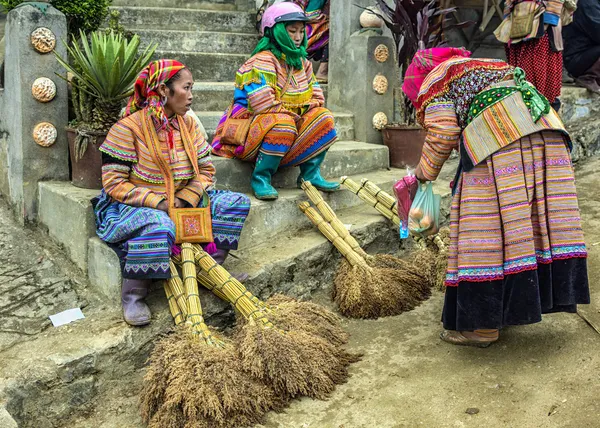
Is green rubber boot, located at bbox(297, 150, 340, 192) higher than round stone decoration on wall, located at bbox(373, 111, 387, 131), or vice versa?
round stone decoration on wall, located at bbox(373, 111, 387, 131)

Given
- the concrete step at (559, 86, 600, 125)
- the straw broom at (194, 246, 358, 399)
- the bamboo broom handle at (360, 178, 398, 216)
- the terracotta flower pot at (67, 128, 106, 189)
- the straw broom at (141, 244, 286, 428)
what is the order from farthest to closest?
the concrete step at (559, 86, 600, 125)
the bamboo broom handle at (360, 178, 398, 216)
the terracotta flower pot at (67, 128, 106, 189)
the straw broom at (194, 246, 358, 399)
the straw broom at (141, 244, 286, 428)

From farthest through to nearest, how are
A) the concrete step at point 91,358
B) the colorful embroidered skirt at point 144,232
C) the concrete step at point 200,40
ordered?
1. the concrete step at point 200,40
2. the colorful embroidered skirt at point 144,232
3. the concrete step at point 91,358

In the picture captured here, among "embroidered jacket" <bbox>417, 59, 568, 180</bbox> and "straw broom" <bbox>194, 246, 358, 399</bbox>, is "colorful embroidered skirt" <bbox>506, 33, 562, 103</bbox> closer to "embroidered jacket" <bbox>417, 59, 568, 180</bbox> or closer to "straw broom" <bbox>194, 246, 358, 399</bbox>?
"embroidered jacket" <bbox>417, 59, 568, 180</bbox>

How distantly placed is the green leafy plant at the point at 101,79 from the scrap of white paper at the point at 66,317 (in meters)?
0.99

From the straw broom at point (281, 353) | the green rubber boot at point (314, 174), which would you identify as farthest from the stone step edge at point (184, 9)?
the straw broom at point (281, 353)

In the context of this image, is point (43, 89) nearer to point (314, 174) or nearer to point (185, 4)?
point (314, 174)

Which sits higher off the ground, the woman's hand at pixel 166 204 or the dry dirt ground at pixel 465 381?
the woman's hand at pixel 166 204

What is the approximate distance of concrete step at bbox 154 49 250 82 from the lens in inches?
231

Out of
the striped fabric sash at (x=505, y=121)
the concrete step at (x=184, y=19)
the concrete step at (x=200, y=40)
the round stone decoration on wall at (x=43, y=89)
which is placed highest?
the concrete step at (x=184, y=19)

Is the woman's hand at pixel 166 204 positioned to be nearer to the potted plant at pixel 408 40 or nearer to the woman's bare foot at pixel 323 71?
the potted plant at pixel 408 40

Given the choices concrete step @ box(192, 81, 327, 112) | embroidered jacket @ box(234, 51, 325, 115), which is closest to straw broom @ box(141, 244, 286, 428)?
embroidered jacket @ box(234, 51, 325, 115)

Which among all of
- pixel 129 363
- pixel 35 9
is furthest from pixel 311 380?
pixel 35 9

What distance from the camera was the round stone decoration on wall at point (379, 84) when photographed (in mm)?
5922

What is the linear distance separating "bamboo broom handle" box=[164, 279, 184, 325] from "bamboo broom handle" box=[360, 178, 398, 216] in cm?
200
